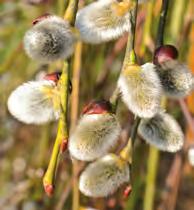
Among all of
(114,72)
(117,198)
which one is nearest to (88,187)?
(117,198)

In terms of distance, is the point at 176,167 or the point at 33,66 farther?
the point at 33,66

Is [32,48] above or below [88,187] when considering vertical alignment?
above

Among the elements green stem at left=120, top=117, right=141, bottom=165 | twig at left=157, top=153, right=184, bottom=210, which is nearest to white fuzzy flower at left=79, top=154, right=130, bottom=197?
green stem at left=120, top=117, right=141, bottom=165

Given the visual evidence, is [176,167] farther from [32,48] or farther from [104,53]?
[32,48]

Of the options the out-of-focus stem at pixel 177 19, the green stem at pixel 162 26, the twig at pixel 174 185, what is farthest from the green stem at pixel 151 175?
the green stem at pixel 162 26

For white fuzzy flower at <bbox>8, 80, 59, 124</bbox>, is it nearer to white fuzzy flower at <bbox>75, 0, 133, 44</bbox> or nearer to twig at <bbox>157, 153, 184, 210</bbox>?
white fuzzy flower at <bbox>75, 0, 133, 44</bbox>

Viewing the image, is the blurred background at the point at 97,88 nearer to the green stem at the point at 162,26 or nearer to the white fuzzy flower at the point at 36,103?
the green stem at the point at 162,26
